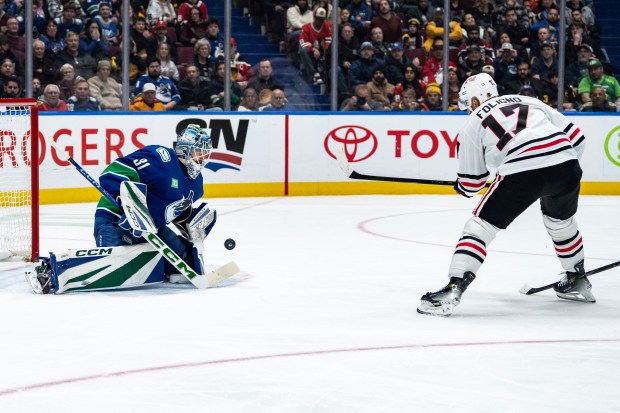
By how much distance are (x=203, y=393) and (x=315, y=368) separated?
0.47 metres

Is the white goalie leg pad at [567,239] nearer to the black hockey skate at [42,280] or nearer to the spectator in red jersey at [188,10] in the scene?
the black hockey skate at [42,280]

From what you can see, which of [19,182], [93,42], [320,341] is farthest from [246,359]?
[93,42]

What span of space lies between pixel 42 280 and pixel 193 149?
0.93m

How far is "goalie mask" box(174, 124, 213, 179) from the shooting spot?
539 cm

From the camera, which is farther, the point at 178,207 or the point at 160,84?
the point at 160,84

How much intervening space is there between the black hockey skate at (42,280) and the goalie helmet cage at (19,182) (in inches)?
40.7

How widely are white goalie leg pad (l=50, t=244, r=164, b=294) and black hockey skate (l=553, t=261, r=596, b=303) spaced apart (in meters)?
1.88

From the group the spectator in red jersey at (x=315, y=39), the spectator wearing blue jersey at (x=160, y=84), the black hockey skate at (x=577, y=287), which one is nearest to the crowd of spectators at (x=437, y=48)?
the spectator in red jersey at (x=315, y=39)

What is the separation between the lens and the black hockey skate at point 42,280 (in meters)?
5.14

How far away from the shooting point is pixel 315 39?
1064 centimetres

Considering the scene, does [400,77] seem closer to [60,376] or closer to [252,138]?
[252,138]

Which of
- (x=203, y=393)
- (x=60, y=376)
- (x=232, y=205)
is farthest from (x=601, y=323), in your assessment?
(x=232, y=205)

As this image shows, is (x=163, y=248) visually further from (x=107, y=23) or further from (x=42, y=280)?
(x=107, y=23)

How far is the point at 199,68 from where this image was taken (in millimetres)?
10234
